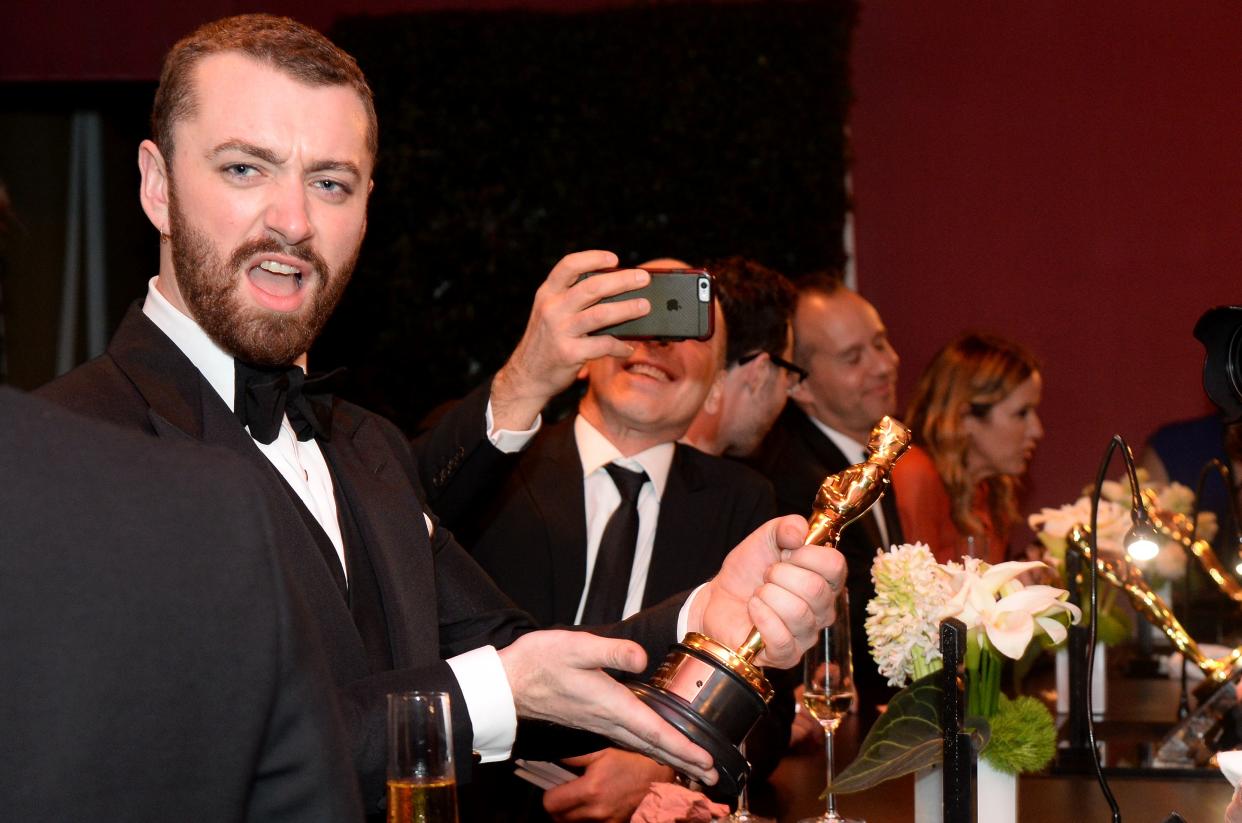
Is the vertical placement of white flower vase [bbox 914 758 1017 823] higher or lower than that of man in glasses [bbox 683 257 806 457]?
lower

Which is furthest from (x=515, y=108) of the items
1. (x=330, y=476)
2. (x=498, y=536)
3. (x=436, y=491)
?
(x=330, y=476)

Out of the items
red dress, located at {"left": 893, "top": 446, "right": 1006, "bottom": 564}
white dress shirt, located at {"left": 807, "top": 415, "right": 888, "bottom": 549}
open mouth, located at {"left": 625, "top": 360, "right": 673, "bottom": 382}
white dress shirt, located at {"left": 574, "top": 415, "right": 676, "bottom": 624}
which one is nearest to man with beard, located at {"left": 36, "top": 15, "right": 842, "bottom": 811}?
white dress shirt, located at {"left": 574, "top": 415, "right": 676, "bottom": 624}

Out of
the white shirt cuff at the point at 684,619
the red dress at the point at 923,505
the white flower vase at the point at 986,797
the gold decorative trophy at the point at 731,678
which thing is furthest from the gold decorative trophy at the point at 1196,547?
the red dress at the point at 923,505

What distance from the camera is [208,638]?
849 millimetres

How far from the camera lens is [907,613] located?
79.6 inches

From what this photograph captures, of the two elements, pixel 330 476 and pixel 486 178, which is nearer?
pixel 330 476

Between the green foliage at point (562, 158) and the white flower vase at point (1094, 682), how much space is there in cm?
287

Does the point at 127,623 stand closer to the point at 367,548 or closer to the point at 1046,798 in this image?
the point at 367,548

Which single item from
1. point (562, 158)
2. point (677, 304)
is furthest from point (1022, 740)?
point (562, 158)

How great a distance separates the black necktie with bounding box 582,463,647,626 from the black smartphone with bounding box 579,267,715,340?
3.12ft

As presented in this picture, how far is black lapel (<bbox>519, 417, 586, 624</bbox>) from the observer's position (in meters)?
3.07

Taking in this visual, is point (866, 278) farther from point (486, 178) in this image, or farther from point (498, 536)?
point (498, 536)

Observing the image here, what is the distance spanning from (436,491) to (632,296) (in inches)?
21.5

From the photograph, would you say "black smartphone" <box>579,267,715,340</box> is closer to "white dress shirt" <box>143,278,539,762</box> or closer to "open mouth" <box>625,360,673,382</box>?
"white dress shirt" <box>143,278,539,762</box>
